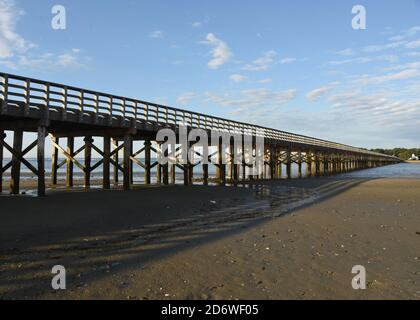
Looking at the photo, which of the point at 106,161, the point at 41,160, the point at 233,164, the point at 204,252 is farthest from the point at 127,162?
the point at 233,164

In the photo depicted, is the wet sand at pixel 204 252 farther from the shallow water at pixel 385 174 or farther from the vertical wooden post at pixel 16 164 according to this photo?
the shallow water at pixel 385 174

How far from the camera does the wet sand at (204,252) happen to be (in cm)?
403

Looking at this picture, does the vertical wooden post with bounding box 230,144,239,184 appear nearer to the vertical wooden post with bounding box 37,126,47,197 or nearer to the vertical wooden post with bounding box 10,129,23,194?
the vertical wooden post with bounding box 37,126,47,197

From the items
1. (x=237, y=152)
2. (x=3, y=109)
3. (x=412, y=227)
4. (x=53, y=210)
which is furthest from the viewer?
(x=237, y=152)

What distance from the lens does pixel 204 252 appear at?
18.2ft

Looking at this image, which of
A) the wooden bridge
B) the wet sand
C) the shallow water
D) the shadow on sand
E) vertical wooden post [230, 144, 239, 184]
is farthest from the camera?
the shallow water

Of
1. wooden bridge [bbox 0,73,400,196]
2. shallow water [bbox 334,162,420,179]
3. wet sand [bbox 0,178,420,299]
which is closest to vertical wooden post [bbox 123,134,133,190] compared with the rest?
wooden bridge [bbox 0,73,400,196]

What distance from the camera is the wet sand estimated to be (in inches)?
159

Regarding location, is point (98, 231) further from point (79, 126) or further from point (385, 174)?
point (385, 174)

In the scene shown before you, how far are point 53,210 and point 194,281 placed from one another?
240 inches

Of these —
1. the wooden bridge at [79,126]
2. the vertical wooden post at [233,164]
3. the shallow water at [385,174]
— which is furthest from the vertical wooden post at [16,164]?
the shallow water at [385,174]
